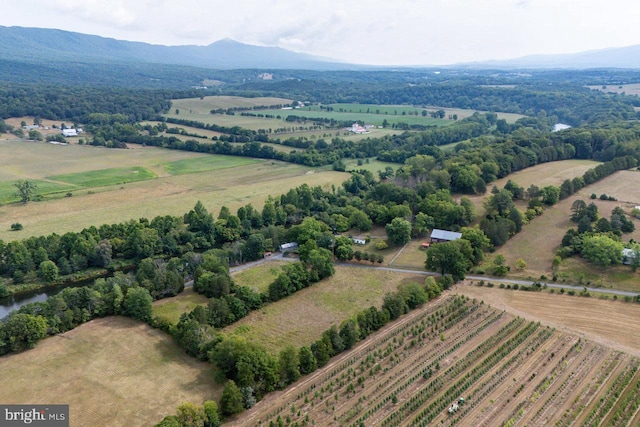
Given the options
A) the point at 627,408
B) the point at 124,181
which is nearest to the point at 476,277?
the point at 627,408

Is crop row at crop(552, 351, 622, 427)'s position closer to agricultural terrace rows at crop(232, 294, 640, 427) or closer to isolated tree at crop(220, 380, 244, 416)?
agricultural terrace rows at crop(232, 294, 640, 427)

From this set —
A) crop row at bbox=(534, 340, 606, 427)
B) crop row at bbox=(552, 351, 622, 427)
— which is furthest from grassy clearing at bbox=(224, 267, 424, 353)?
crop row at bbox=(552, 351, 622, 427)

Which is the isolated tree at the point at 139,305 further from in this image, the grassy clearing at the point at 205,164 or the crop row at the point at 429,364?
the grassy clearing at the point at 205,164

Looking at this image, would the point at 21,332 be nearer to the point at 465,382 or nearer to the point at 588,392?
the point at 465,382

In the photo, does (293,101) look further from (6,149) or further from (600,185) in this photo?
(600,185)

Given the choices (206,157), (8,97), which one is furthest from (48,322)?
(8,97)

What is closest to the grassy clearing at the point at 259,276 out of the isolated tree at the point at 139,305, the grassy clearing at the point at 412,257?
the isolated tree at the point at 139,305
